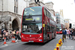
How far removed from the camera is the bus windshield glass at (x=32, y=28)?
11.6 m

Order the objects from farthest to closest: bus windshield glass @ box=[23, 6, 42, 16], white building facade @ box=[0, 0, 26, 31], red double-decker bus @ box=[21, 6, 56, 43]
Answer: white building facade @ box=[0, 0, 26, 31] → bus windshield glass @ box=[23, 6, 42, 16] → red double-decker bus @ box=[21, 6, 56, 43]

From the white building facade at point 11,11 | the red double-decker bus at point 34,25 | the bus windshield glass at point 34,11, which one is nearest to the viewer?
the red double-decker bus at point 34,25

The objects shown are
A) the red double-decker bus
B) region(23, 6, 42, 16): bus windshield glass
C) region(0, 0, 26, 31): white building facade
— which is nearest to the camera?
the red double-decker bus

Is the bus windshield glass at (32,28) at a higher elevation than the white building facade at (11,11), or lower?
lower

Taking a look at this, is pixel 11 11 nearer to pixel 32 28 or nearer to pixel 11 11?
pixel 11 11

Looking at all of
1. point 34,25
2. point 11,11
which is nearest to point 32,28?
point 34,25

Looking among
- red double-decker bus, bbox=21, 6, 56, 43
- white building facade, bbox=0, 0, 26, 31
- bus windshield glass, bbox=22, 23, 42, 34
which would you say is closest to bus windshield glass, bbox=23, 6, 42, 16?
red double-decker bus, bbox=21, 6, 56, 43

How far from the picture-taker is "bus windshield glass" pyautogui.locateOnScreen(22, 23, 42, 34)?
38.1ft

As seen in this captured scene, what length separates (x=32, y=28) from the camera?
38.4 feet

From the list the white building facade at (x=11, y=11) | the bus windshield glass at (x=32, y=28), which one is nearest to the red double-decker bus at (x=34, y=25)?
the bus windshield glass at (x=32, y=28)

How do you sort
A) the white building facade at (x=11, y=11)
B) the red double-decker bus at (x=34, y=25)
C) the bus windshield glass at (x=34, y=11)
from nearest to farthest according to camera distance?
the red double-decker bus at (x=34, y=25), the bus windshield glass at (x=34, y=11), the white building facade at (x=11, y=11)

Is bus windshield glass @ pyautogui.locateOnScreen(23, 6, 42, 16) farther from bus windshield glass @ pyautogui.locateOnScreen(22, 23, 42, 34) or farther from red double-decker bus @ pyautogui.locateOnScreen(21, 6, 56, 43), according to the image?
bus windshield glass @ pyautogui.locateOnScreen(22, 23, 42, 34)

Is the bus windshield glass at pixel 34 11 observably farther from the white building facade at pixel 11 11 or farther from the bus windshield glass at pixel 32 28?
the white building facade at pixel 11 11

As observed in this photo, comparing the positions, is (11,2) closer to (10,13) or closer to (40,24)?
(10,13)
